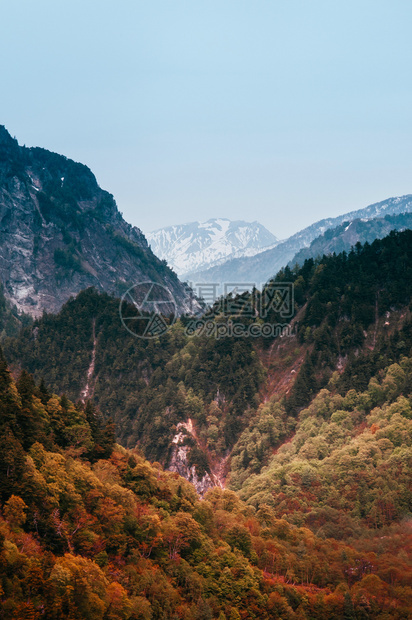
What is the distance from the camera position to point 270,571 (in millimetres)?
105688

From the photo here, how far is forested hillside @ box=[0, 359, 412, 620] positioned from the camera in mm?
70913

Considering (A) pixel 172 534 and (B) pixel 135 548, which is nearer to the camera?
(B) pixel 135 548

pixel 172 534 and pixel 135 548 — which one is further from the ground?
pixel 172 534

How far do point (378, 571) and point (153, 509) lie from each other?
45.6m

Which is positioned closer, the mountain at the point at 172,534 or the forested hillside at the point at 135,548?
the forested hillside at the point at 135,548

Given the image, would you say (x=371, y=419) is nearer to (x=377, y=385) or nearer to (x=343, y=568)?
(x=377, y=385)

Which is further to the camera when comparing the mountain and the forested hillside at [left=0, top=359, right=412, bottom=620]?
the mountain

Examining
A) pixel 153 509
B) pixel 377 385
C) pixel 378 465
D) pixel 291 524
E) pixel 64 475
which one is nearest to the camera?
pixel 64 475

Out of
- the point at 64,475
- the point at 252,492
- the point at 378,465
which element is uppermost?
the point at 64,475

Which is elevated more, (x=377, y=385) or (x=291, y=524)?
(x=377, y=385)

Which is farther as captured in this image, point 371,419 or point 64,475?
point 371,419

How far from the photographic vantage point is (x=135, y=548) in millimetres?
90312

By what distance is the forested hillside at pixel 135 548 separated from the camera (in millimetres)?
70913

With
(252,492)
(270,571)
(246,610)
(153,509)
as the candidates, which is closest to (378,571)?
(270,571)
